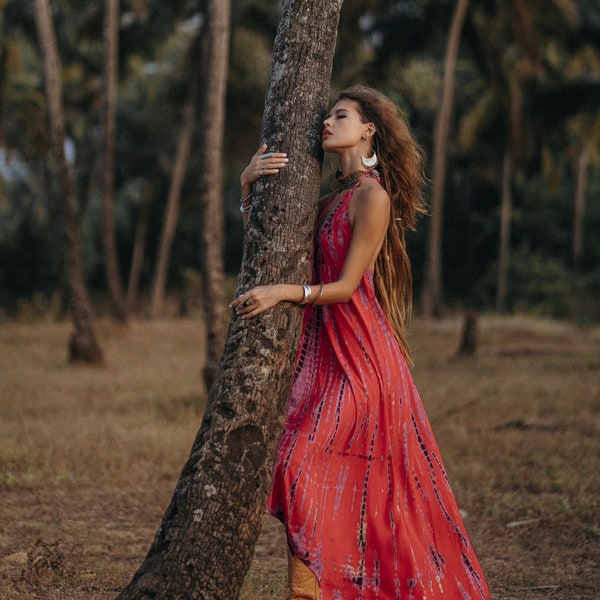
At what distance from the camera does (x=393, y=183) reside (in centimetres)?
394

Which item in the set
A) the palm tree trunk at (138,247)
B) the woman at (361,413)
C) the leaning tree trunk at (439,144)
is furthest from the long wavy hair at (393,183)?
the palm tree trunk at (138,247)

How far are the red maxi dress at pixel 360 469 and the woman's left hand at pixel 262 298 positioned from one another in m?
0.30

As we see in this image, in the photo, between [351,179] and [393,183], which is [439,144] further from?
[351,179]

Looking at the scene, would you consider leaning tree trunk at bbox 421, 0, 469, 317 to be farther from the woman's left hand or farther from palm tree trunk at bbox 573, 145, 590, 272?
the woman's left hand

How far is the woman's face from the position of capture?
3.77 m

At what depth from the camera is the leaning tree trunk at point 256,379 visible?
11.2ft

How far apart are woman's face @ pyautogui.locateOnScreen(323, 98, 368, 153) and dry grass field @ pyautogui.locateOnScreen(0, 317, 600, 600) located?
2080 millimetres

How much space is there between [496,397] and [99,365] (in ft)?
19.1

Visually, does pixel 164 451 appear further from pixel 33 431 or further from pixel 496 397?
pixel 496 397

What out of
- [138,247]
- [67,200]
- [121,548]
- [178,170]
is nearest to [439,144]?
[178,170]

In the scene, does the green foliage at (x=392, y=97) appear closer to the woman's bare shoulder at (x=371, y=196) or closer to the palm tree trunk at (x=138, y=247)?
the palm tree trunk at (x=138, y=247)

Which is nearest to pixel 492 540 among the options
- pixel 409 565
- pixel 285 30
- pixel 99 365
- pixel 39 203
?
pixel 409 565

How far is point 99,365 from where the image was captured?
537 inches

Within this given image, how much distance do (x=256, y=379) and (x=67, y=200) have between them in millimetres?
10774
